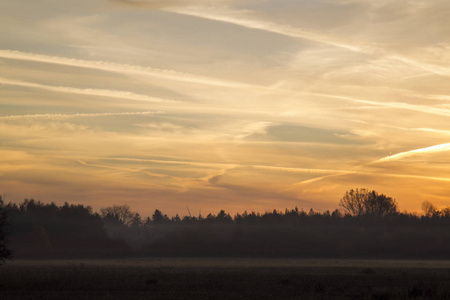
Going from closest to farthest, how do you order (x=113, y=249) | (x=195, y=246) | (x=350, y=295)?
(x=350, y=295)
(x=113, y=249)
(x=195, y=246)

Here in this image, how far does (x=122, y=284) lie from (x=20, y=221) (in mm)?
96407

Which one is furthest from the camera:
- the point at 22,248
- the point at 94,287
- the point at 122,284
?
the point at 22,248

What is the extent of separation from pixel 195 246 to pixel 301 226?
33.6 m

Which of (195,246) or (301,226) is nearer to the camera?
(195,246)

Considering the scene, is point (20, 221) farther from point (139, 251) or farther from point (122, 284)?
point (122, 284)

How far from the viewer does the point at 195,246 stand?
508 feet

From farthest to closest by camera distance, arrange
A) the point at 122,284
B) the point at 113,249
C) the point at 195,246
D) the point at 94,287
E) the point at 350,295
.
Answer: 1. the point at 195,246
2. the point at 113,249
3. the point at 122,284
4. the point at 94,287
5. the point at 350,295

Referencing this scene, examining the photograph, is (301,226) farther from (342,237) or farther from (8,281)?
(8,281)

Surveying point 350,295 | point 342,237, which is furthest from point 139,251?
point 350,295

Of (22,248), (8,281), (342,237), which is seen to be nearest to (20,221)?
(22,248)

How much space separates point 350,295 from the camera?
137 feet

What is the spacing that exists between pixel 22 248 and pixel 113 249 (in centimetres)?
2151

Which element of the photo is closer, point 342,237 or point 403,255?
point 403,255

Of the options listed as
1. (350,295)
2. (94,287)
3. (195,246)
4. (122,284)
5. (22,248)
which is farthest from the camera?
(195,246)
